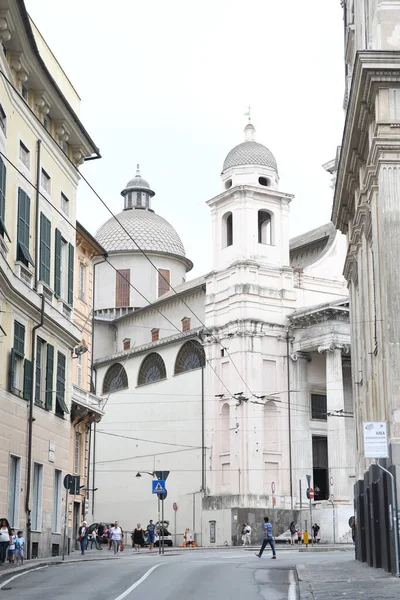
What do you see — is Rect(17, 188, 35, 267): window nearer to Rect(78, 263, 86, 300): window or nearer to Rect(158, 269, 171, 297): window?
Rect(78, 263, 86, 300): window

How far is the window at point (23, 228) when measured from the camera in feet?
87.6

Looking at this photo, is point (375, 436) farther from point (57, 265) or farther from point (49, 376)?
point (57, 265)

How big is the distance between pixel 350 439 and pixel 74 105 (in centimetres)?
3028

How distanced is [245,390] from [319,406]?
526 cm

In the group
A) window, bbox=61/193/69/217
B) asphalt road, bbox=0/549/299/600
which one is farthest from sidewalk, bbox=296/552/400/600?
window, bbox=61/193/69/217

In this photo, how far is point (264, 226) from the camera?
6119 cm

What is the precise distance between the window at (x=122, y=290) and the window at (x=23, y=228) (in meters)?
46.4

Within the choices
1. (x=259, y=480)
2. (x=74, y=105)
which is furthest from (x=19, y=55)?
(x=259, y=480)

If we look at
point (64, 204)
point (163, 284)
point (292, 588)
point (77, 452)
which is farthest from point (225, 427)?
point (292, 588)

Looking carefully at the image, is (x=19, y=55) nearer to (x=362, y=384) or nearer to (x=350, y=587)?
(x=362, y=384)

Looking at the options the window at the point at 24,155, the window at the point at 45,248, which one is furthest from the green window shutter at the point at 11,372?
the window at the point at 24,155

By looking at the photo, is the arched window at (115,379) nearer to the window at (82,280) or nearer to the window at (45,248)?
the window at (82,280)

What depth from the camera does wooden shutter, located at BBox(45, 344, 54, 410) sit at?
97.0 feet

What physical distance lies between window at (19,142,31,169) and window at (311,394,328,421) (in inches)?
1354
